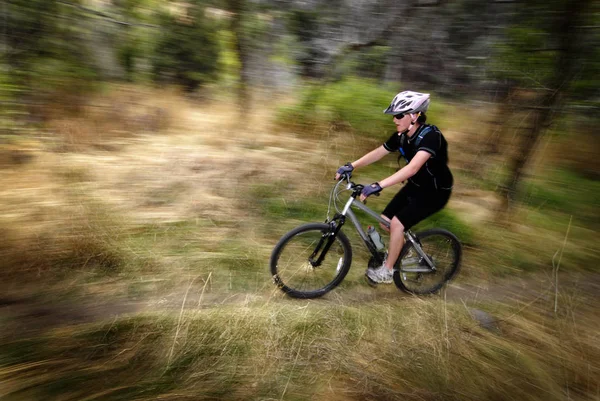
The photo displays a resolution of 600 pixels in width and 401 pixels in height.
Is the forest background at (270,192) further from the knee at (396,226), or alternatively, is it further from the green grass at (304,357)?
the knee at (396,226)

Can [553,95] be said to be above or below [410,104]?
above

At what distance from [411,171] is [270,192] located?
2.85 metres

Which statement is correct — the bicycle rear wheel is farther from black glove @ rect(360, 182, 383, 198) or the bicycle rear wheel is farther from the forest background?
black glove @ rect(360, 182, 383, 198)

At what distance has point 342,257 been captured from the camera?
12.9ft

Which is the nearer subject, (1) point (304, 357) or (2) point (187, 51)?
(1) point (304, 357)

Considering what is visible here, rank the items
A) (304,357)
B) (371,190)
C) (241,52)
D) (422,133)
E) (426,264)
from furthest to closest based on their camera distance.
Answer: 1. (241,52)
2. (426,264)
3. (422,133)
4. (371,190)
5. (304,357)

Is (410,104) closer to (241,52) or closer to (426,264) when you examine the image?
(426,264)

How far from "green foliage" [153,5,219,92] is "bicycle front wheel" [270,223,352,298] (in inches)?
222

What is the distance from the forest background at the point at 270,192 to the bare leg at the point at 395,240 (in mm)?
527

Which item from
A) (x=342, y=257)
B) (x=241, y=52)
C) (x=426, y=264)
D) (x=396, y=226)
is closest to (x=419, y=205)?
(x=396, y=226)

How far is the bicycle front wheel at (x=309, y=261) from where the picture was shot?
12.0 ft

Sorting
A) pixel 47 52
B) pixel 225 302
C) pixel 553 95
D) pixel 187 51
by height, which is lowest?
pixel 225 302

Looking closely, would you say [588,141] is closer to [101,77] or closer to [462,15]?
[462,15]

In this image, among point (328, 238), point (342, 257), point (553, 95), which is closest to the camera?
point (328, 238)
